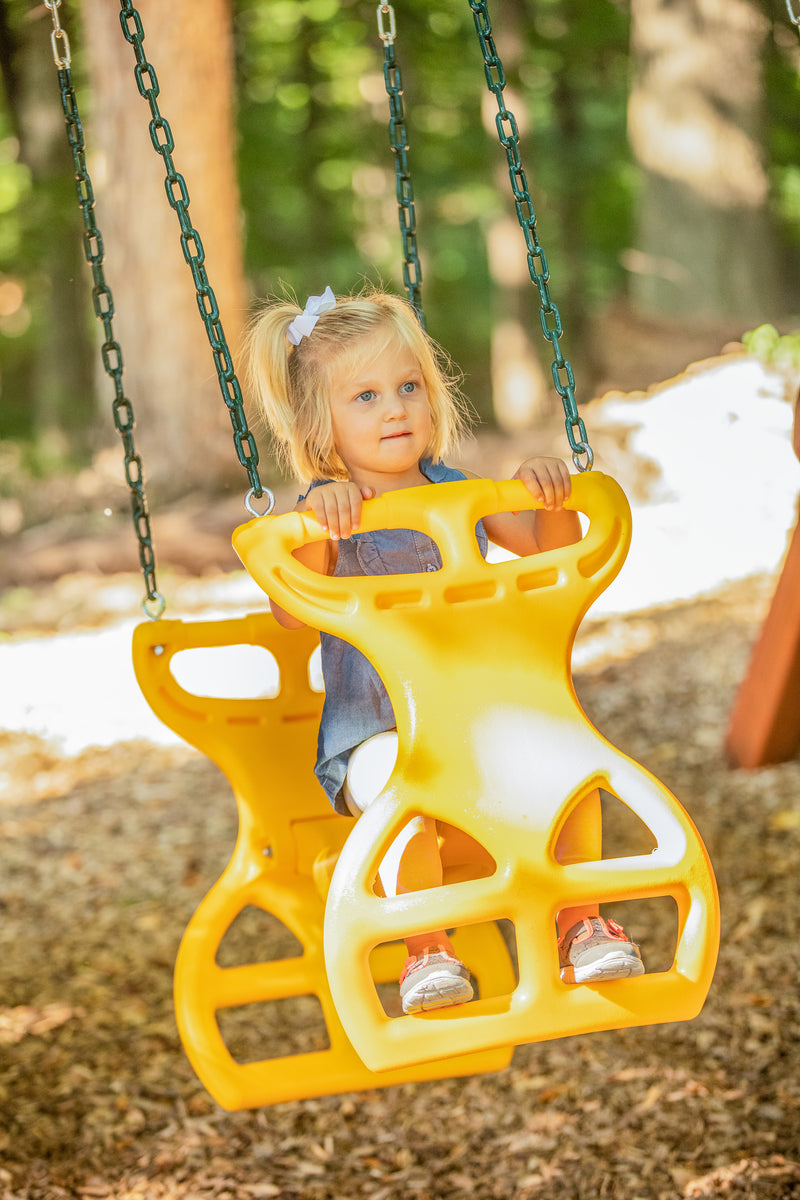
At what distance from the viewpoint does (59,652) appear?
673 centimetres

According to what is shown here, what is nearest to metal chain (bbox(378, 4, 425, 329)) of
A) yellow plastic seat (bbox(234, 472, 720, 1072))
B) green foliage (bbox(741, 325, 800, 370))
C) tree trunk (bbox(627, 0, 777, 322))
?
yellow plastic seat (bbox(234, 472, 720, 1072))

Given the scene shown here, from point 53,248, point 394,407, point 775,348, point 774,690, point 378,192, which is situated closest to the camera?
point 394,407

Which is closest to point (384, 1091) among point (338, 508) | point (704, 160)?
point (338, 508)

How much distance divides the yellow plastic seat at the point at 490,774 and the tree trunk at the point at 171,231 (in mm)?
6090

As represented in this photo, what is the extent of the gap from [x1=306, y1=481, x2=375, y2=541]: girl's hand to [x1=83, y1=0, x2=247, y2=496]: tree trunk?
6.02 meters

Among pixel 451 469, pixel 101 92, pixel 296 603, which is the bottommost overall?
pixel 296 603

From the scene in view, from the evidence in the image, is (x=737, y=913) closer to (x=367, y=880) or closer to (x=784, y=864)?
(x=784, y=864)

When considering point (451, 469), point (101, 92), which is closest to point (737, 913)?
point (451, 469)

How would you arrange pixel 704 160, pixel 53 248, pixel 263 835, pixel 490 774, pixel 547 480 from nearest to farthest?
1. pixel 490 774
2. pixel 547 480
3. pixel 263 835
4. pixel 704 160
5. pixel 53 248

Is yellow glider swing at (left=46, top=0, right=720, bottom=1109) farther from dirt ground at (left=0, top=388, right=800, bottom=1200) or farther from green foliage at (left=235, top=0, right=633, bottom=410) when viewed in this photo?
green foliage at (left=235, top=0, right=633, bottom=410)

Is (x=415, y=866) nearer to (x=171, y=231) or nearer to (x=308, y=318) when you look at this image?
(x=308, y=318)

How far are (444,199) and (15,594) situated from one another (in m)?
13.6

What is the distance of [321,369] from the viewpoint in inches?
93.7

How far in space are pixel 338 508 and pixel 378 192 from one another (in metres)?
17.5
